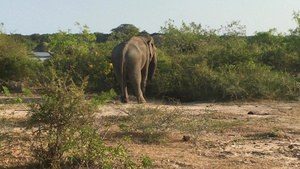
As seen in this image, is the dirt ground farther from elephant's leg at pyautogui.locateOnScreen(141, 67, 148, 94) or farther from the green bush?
the green bush

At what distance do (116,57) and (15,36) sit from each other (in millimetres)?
7798

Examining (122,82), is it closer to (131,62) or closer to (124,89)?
(124,89)

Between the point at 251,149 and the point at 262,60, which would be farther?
the point at 262,60

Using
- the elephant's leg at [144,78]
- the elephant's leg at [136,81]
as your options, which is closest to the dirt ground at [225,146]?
the elephant's leg at [136,81]

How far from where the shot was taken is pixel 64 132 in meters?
4.31

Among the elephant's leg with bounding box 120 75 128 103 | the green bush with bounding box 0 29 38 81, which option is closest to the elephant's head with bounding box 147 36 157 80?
the elephant's leg with bounding box 120 75 128 103

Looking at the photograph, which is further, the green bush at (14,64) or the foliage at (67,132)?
the green bush at (14,64)

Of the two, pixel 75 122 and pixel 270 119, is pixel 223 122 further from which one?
pixel 75 122

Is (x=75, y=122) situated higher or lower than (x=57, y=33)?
lower

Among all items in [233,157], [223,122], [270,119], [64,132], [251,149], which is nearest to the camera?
[64,132]

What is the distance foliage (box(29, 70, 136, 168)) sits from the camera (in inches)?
165

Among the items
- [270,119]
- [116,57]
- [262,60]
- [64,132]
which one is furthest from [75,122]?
[262,60]

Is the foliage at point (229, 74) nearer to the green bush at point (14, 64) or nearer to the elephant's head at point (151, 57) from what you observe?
the elephant's head at point (151, 57)

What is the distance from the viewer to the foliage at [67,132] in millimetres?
4195
